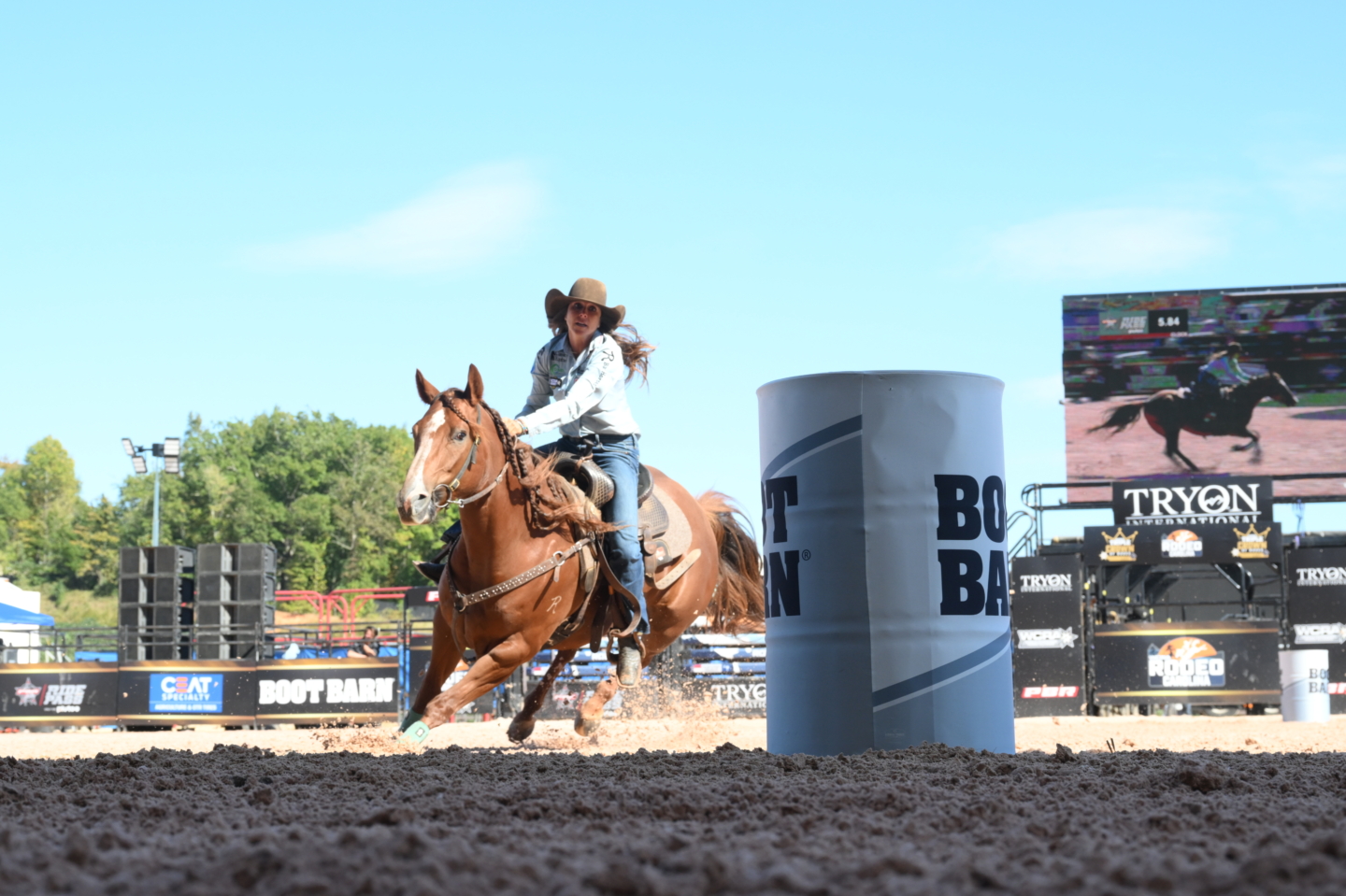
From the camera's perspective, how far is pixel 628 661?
27.6 ft

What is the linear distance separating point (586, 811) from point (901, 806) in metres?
0.92

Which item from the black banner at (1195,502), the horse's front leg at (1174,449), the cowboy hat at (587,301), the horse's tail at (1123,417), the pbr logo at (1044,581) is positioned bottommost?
the pbr logo at (1044,581)

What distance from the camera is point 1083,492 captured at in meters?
33.8

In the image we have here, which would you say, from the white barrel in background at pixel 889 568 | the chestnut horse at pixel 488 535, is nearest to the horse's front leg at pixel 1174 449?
the chestnut horse at pixel 488 535

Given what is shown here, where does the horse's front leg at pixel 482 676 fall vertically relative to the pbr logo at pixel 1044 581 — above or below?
below

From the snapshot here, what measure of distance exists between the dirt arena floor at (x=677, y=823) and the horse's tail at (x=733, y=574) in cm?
411

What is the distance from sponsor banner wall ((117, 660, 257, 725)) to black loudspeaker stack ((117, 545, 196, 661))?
0.45m

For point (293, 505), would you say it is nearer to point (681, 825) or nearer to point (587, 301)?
point (587, 301)

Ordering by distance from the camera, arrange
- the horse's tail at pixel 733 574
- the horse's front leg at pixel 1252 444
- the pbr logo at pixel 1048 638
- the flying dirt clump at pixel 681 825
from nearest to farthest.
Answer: the flying dirt clump at pixel 681 825 → the horse's tail at pixel 733 574 → the pbr logo at pixel 1048 638 → the horse's front leg at pixel 1252 444

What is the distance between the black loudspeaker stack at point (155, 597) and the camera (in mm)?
19266

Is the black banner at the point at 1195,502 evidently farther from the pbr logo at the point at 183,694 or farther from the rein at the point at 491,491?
the rein at the point at 491,491

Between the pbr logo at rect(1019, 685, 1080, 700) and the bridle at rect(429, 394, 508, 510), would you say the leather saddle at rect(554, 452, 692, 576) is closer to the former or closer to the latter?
the bridle at rect(429, 394, 508, 510)

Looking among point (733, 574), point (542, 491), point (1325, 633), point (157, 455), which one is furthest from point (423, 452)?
point (157, 455)

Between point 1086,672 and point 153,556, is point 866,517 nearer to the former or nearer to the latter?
point 1086,672
